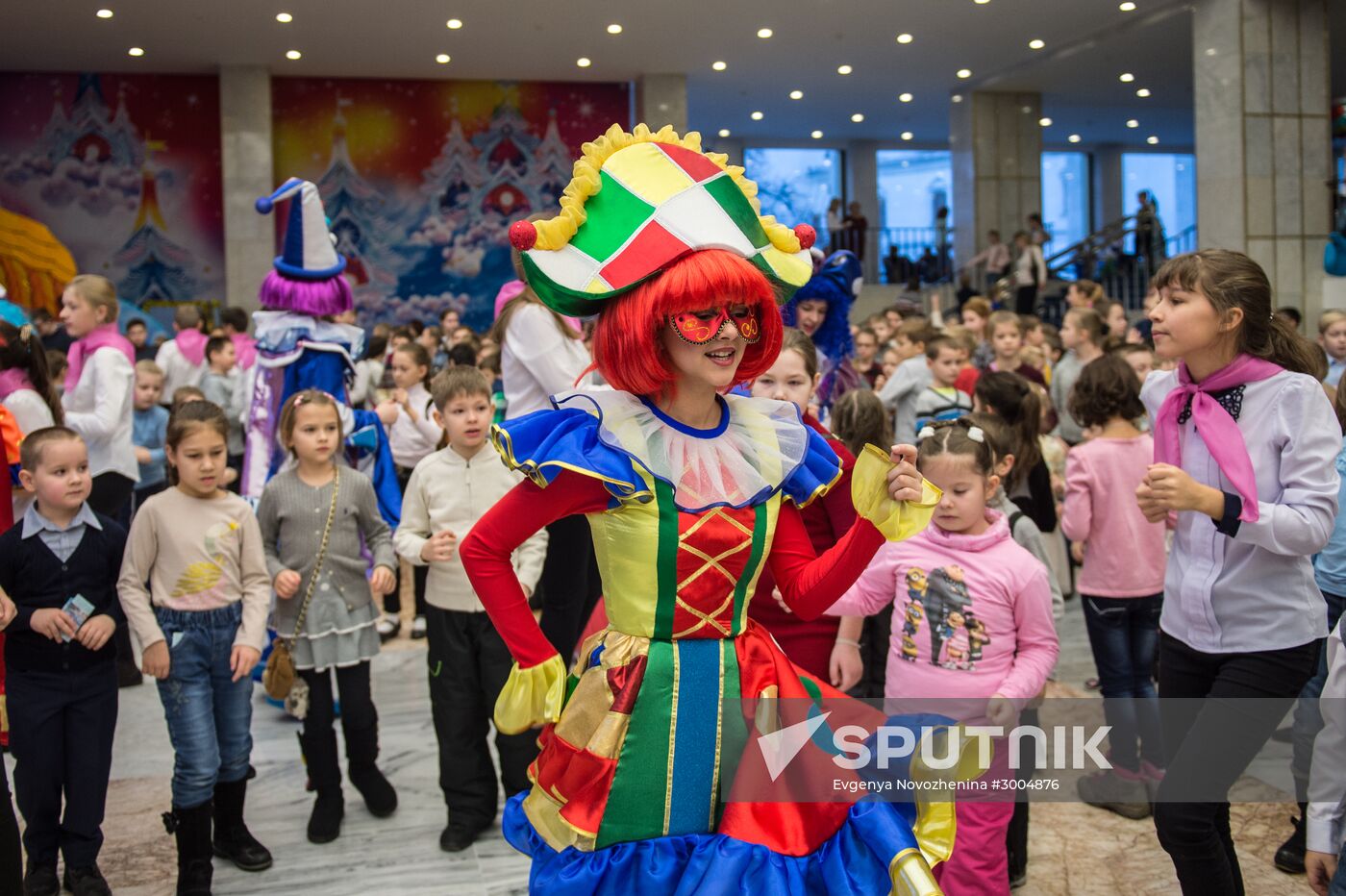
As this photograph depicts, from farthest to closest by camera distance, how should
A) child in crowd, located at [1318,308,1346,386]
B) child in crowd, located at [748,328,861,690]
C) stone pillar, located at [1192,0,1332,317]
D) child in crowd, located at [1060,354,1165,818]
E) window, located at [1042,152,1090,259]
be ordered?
window, located at [1042,152,1090,259] → stone pillar, located at [1192,0,1332,317] → child in crowd, located at [1318,308,1346,386] → child in crowd, located at [1060,354,1165,818] → child in crowd, located at [748,328,861,690]

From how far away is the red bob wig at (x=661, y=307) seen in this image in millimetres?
2207

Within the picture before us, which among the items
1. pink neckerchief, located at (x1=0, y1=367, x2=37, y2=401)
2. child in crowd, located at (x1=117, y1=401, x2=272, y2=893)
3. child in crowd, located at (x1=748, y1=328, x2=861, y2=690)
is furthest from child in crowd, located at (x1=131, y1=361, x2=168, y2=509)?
child in crowd, located at (x1=748, y1=328, x2=861, y2=690)

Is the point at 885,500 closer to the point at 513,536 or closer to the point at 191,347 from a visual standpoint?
the point at 513,536

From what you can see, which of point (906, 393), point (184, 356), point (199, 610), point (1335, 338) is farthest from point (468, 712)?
point (184, 356)

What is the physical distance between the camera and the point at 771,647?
2.39 m

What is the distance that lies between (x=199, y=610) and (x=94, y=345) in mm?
2167

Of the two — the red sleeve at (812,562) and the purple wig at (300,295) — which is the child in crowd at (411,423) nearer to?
the purple wig at (300,295)

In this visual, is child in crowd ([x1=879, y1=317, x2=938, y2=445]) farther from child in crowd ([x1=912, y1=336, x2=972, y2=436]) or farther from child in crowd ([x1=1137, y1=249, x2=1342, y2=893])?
child in crowd ([x1=1137, y1=249, x2=1342, y2=893])

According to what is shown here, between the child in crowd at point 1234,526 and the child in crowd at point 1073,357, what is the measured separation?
13.3 ft

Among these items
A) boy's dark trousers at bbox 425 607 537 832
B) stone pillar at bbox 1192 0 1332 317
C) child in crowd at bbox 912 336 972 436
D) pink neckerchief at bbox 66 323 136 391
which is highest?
stone pillar at bbox 1192 0 1332 317

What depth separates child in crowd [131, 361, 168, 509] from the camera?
6738 mm

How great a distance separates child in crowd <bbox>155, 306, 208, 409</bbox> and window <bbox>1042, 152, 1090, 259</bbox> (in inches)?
778

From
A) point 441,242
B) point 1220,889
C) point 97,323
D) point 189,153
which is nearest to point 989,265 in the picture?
point 441,242

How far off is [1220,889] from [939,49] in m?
15.6
